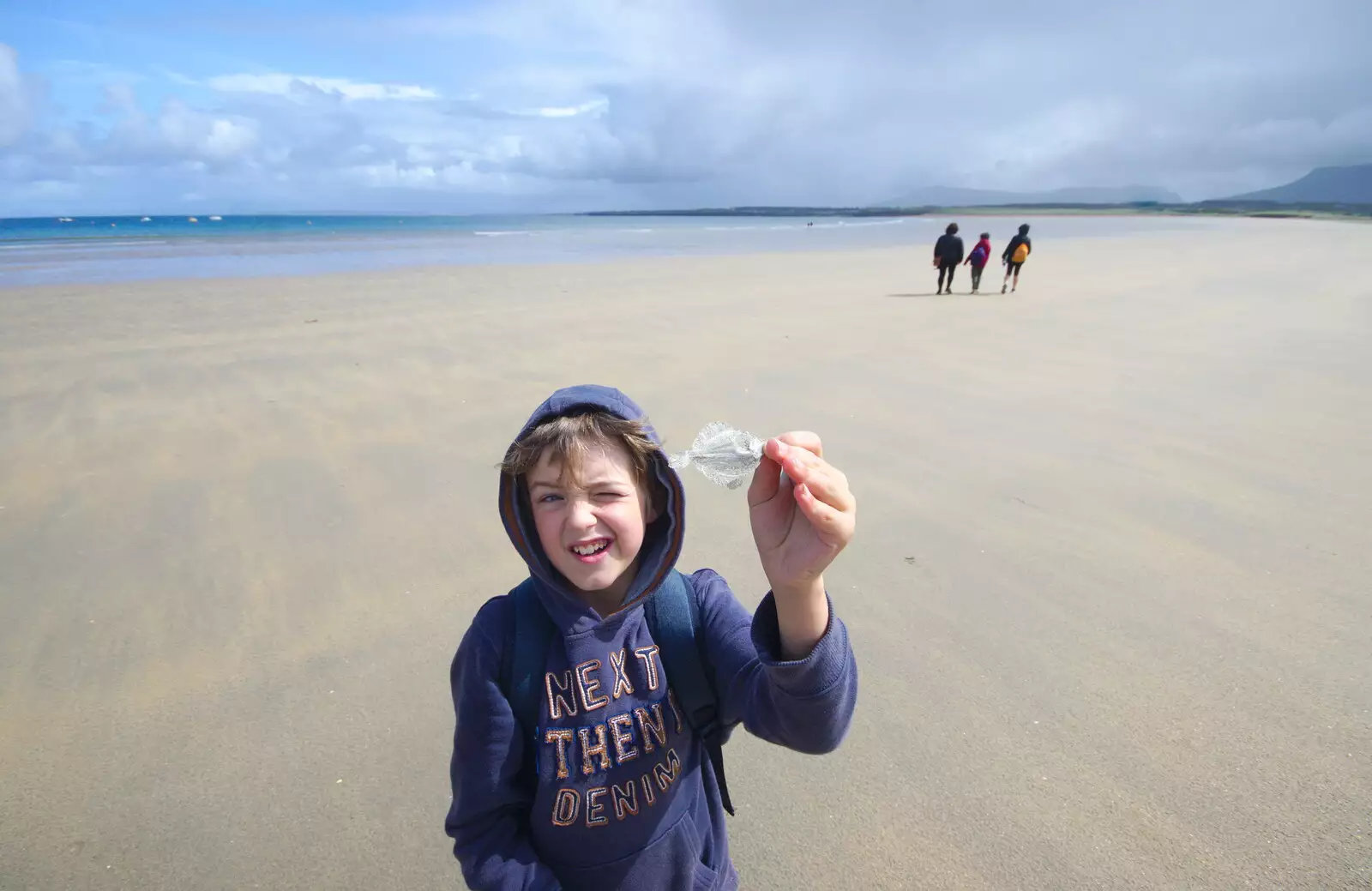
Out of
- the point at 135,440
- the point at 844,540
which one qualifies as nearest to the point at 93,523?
the point at 135,440

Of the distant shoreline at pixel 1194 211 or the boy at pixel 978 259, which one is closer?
the boy at pixel 978 259

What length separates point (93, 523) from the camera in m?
3.96

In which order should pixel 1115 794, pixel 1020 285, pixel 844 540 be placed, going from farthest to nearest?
pixel 1020 285
pixel 1115 794
pixel 844 540

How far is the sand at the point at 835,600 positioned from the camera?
2203 mm

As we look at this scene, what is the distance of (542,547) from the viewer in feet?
5.16

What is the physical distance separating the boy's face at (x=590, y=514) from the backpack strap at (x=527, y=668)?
0.40 feet

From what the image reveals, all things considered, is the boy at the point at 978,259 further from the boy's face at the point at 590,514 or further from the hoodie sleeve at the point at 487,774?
the hoodie sleeve at the point at 487,774

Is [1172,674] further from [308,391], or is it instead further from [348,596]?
[308,391]

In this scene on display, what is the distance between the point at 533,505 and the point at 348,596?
2.31 meters

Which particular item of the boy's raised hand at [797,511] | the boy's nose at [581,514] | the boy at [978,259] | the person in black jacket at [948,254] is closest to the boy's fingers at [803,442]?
the boy's raised hand at [797,511]

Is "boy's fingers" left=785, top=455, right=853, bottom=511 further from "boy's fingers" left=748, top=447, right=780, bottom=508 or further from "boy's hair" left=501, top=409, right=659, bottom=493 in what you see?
"boy's hair" left=501, top=409, right=659, bottom=493

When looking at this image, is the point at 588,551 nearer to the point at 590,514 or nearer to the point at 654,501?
the point at 590,514

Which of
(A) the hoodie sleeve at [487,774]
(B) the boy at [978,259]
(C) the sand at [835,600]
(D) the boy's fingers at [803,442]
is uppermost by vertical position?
(D) the boy's fingers at [803,442]

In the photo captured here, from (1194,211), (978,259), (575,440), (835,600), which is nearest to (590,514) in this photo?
(575,440)
